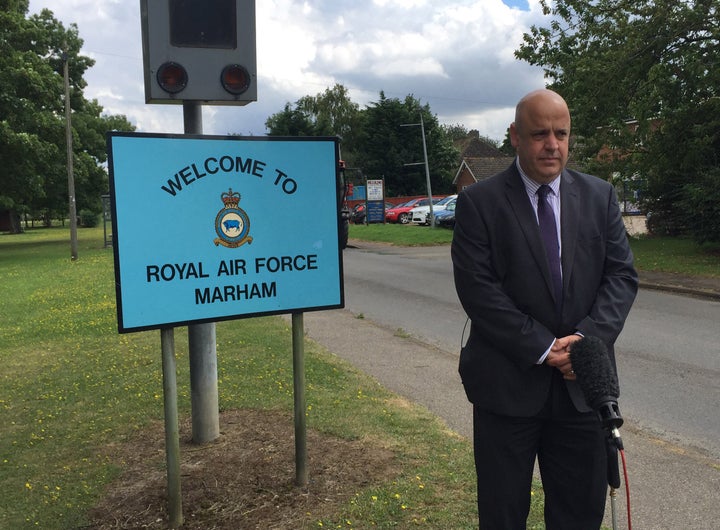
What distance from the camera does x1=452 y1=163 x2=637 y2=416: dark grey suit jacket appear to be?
2322mm

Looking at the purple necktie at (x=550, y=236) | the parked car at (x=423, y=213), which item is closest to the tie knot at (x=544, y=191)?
the purple necktie at (x=550, y=236)

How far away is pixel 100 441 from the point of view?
459 cm

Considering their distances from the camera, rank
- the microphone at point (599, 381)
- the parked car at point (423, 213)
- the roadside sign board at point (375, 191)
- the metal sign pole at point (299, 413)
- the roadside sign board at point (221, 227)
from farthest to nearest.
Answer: the parked car at point (423, 213)
the roadside sign board at point (375, 191)
the metal sign pole at point (299, 413)
the roadside sign board at point (221, 227)
the microphone at point (599, 381)

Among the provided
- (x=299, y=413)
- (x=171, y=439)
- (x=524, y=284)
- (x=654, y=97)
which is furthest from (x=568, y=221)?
(x=654, y=97)

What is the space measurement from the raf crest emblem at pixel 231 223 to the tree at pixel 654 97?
1456cm

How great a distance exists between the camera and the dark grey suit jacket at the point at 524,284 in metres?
2.32

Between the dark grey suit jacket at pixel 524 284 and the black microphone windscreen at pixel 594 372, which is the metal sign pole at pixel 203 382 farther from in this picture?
the black microphone windscreen at pixel 594 372

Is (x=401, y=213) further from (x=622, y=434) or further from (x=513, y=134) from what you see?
(x=513, y=134)

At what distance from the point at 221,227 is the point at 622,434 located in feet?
10.6

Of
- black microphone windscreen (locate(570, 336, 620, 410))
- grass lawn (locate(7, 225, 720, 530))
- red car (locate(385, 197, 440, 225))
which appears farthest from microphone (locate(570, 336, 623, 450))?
red car (locate(385, 197, 440, 225))

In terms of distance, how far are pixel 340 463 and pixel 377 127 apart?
193ft

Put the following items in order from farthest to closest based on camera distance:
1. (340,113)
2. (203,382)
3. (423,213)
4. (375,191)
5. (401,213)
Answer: (340,113)
(401,213)
(423,213)
(375,191)
(203,382)

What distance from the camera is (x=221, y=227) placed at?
3543mm

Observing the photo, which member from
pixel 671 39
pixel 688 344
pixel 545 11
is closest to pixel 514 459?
pixel 688 344
